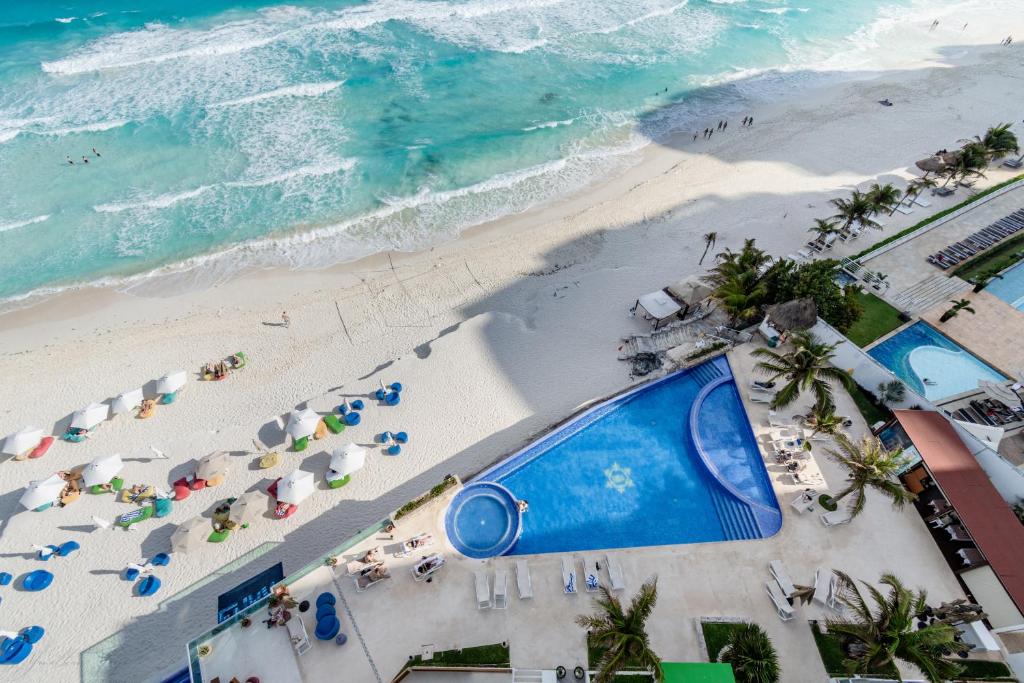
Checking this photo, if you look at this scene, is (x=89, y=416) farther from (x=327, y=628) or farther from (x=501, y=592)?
(x=501, y=592)

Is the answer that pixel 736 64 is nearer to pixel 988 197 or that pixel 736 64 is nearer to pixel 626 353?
pixel 988 197

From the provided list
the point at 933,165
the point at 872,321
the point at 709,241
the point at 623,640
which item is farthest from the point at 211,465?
the point at 933,165

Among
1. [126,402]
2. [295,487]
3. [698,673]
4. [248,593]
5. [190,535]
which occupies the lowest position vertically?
[698,673]

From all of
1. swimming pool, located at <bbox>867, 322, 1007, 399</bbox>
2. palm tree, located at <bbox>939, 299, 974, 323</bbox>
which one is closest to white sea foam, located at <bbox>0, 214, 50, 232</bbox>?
swimming pool, located at <bbox>867, 322, 1007, 399</bbox>

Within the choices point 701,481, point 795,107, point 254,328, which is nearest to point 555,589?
point 701,481

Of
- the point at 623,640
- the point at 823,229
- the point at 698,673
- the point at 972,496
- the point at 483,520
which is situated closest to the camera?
the point at 623,640
